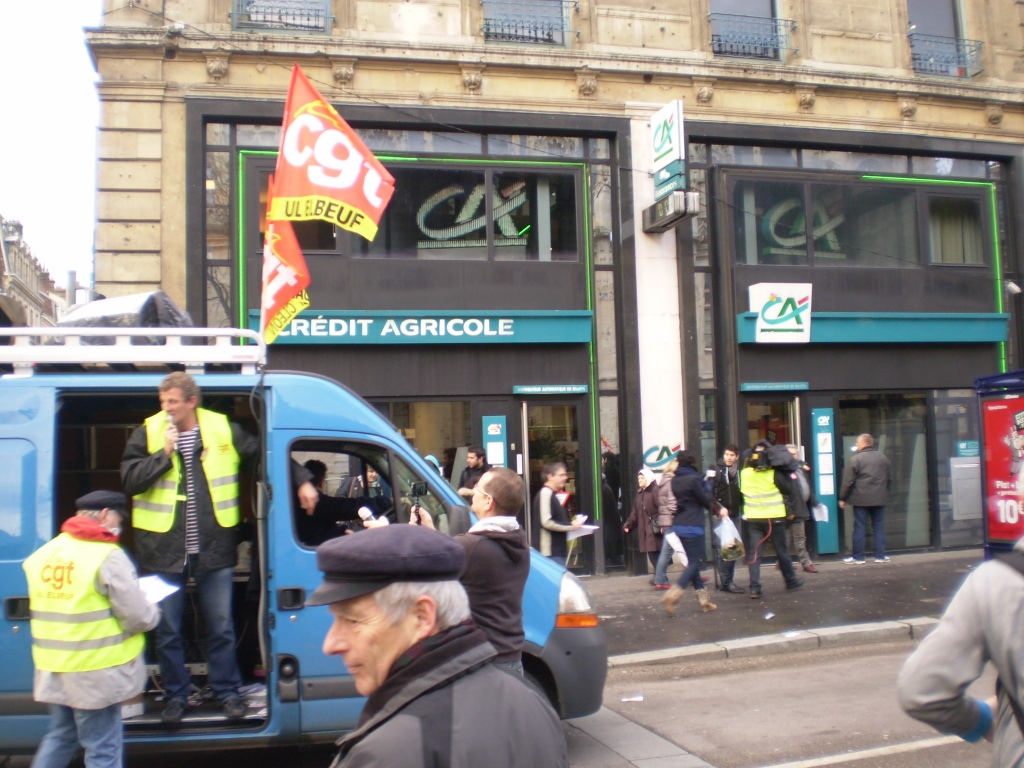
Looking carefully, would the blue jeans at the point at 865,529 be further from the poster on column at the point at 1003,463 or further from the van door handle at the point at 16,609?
the van door handle at the point at 16,609

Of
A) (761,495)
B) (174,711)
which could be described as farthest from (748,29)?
(174,711)

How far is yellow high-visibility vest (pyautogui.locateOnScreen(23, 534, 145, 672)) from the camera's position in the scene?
A: 4.23 meters

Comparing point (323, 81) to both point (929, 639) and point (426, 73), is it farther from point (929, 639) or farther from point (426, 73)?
point (929, 639)

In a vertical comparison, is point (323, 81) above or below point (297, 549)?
above

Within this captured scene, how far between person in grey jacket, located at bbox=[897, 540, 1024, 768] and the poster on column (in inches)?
333

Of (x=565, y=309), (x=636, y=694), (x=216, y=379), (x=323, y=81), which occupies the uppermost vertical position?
(x=323, y=81)

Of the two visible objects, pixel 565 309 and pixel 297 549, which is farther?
pixel 565 309

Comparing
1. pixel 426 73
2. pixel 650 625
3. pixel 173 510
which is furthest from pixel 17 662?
pixel 426 73

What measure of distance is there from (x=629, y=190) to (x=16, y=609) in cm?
1026

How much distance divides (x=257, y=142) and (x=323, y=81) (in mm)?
1210

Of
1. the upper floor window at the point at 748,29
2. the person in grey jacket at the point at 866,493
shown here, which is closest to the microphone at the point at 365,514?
the person in grey jacket at the point at 866,493

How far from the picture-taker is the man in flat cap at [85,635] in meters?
4.23

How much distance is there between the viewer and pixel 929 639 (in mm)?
2426

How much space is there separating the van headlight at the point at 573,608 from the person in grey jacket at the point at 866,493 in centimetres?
871
